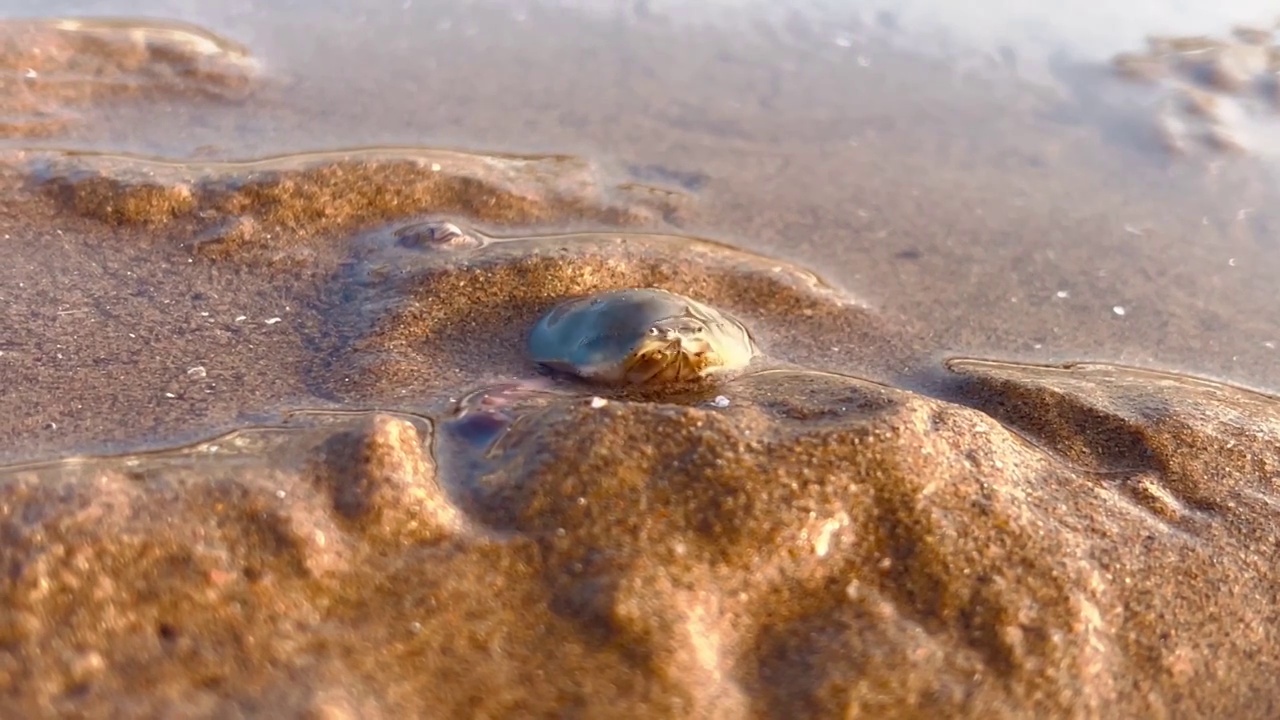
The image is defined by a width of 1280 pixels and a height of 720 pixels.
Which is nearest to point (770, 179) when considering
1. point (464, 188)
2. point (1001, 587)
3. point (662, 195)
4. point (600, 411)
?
point (662, 195)

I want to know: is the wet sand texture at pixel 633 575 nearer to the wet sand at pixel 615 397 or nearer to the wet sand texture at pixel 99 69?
the wet sand at pixel 615 397

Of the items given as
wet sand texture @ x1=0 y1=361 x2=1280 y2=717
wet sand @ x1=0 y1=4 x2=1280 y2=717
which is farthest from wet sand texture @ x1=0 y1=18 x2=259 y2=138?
wet sand texture @ x1=0 y1=361 x2=1280 y2=717

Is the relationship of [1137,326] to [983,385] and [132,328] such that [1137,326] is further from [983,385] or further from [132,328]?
[132,328]

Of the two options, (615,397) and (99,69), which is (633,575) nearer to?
(615,397)

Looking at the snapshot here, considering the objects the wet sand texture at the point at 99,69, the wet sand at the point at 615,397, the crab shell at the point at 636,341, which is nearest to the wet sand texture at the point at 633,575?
the wet sand at the point at 615,397

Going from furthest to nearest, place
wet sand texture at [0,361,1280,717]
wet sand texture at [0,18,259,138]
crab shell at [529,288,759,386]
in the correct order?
wet sand texture at [0,18,259,138] → crab shell at [529,288,759,386] → wet sand texture at [0,361,1280,717]

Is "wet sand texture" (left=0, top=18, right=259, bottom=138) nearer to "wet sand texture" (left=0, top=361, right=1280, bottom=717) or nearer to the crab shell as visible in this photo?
the crab shell
